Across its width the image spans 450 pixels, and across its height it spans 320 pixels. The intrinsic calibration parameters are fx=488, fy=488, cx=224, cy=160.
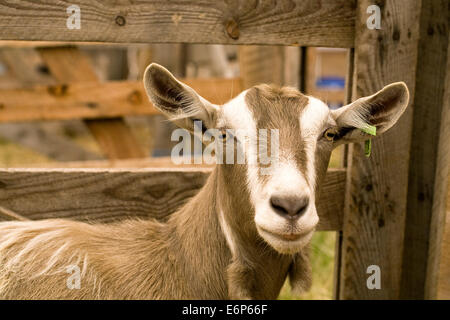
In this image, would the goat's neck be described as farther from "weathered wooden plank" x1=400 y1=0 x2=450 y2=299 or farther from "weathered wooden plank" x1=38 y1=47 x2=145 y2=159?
"weathered wooden plank" x1=38 y1=47 x2=145 y2=159

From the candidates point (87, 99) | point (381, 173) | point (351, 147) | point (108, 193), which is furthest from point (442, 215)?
point (87, 99)

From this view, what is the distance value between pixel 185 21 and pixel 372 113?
1.00 m

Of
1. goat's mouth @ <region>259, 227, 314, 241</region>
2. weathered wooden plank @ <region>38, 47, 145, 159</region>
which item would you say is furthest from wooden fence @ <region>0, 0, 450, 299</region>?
weathered wooden plank @ <region>38, 47, 145, 159</region>

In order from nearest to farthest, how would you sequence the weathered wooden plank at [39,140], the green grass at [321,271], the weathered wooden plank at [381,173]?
1. the weathered wooden plank at [381,173]
2. the green grass at [321,271]
3. the weathered wooden plank at [39,140]

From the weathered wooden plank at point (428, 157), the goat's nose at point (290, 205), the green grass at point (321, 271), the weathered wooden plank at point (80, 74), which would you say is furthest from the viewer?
the weathered wooden plank at point (80, 74)

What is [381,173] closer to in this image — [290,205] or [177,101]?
[290,205]

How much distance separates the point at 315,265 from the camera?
478 cm

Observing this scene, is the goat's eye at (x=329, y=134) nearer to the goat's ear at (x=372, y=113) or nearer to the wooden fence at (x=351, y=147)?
the goat's ear at (x=372, y=113)

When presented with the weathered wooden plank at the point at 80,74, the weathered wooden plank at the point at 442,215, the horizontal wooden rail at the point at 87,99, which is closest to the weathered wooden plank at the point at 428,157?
the weathered wooden plank at the point at 442,215

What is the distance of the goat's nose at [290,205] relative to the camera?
6.00 ft

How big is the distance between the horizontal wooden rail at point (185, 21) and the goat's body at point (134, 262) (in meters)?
0.73

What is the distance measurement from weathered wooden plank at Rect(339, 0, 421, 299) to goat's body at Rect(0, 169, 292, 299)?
526mm

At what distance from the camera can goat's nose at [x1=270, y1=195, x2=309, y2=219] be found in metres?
1.83

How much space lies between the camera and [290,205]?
1830mm
